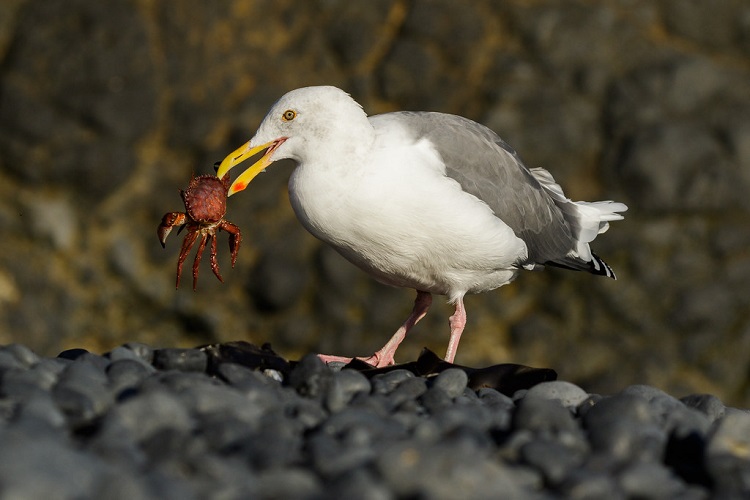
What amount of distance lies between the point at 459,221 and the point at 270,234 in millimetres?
3608

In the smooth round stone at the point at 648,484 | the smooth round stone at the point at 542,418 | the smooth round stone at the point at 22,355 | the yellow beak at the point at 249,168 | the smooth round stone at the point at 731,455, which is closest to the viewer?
the smooth round stone at the point at 648,484

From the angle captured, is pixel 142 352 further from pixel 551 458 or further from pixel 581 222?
pixel 581 222

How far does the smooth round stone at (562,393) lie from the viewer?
12.3 feet

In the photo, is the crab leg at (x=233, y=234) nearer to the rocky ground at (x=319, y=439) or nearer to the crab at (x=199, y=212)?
the crab at (x=199, y=212)

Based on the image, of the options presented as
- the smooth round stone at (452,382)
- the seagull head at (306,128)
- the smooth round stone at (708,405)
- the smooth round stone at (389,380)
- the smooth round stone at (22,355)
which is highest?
the seagull head at (306,128)

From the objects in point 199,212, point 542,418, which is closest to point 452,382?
point 542,418

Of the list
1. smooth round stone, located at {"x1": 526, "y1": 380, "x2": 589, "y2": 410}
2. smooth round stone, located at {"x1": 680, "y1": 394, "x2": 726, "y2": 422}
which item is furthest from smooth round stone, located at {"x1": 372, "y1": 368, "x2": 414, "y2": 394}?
smooth round stone, located at {"x1": 680, "y1": 394, "x2": 726, "y2": 422}

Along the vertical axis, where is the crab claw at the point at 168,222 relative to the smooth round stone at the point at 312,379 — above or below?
above

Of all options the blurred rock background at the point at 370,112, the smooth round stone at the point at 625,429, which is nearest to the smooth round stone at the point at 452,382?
the smooth round stone at the point at 625,429

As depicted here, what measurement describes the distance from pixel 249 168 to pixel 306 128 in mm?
300

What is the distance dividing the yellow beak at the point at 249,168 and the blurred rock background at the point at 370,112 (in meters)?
3.38

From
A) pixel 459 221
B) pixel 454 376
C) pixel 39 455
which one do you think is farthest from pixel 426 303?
pixel 39 455

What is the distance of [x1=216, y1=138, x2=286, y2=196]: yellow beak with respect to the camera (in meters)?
4.54

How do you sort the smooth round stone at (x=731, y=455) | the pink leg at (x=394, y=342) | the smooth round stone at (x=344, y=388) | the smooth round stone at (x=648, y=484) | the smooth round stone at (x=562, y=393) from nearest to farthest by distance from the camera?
1. the smooth round stone at (x=648, y=484)
2. the smooth round stone at (x=731, y=455)
3. the smooth round stone at (x=344, y=388)
4. the smooth round stone at (x=562, y=393)
5. the pink leg at (x=394, y=342)
